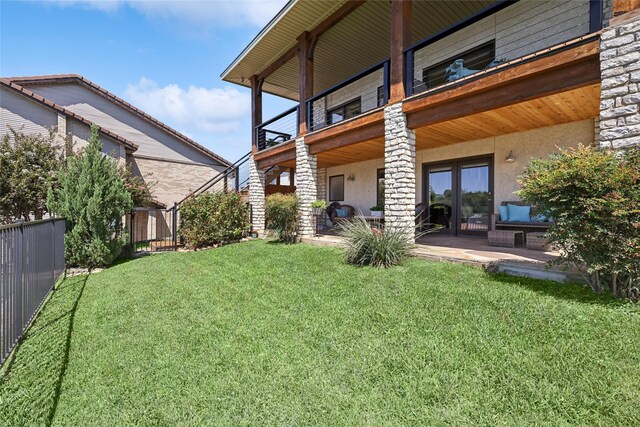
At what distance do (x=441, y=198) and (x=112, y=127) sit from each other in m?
16.0

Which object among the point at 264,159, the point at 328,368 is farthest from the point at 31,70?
the point at 328,368

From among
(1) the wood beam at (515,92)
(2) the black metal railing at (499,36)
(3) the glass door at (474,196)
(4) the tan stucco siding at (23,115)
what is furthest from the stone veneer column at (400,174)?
(4) the tan stucco siding at (23,115)

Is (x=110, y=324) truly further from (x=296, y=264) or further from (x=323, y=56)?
(x=323, y=56)

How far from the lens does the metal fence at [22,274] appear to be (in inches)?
125

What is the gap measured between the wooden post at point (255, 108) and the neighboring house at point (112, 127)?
16.6ft

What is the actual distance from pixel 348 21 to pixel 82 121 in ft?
38.4

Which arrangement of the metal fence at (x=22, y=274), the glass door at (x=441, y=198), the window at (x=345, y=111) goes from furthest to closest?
the window at (x=345, y=111)
the glass door at (x=441, y=198)
the metal fence at (x=22, y=274)

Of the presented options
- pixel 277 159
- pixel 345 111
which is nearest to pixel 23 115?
pixel 277 159

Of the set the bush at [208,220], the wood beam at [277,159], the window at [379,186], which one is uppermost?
the wood beam at [277,159]

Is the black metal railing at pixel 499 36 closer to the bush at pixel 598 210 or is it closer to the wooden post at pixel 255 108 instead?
the bush at pixel 598 210

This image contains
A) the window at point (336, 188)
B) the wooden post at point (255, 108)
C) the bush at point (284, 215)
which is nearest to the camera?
the bush at point (284, 215)

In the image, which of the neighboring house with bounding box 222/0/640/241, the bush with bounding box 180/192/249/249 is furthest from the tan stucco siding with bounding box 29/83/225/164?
the bush with bounding box 180/192/249/249

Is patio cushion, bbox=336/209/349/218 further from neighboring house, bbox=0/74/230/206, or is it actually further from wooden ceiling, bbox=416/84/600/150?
neighboring house, bbox=0/74/230/206

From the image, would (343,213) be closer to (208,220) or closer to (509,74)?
(208,220)
